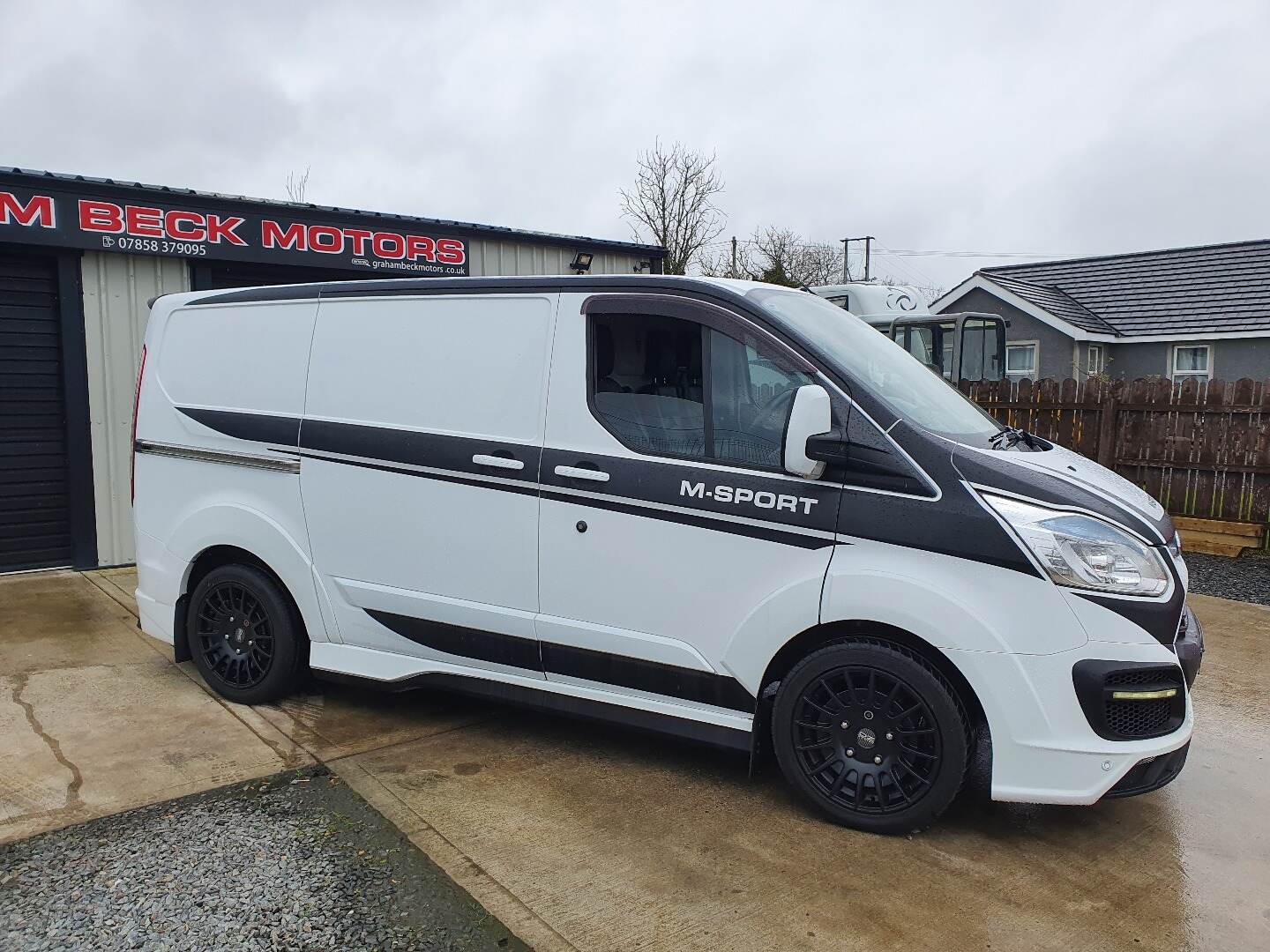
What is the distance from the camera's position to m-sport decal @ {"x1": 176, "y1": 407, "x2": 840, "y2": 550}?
340 cm

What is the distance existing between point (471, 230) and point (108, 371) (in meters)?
3.41

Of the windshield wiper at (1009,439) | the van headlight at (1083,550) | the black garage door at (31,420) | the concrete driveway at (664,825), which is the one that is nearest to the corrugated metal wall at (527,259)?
the black garage door at (31,420)

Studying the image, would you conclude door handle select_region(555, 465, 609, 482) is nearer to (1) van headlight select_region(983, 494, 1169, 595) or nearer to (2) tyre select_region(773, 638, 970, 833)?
(2) tyre select_region(773, 638, 970, 833)

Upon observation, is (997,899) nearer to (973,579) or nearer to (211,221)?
(973,579)

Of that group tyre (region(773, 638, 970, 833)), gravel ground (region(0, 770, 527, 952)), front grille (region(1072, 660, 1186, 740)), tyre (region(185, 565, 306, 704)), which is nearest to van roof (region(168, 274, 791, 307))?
tyre (region(185, 565, 306, 704))

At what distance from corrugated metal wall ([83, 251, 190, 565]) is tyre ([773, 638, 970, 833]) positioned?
634cm

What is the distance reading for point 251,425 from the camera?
453cm

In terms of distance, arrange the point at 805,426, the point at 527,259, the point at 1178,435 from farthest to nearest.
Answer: the point at 527,259 < the point at 1178,435 < the point at 805,426

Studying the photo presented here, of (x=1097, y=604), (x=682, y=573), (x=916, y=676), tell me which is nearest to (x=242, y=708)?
(x=682, y=573)

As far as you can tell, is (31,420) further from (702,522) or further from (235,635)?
(702,522)

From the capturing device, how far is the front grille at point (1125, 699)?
307cm

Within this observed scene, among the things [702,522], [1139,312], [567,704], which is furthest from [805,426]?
[1139,312]

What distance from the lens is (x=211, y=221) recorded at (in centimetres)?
791

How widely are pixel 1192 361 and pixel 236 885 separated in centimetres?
2291
